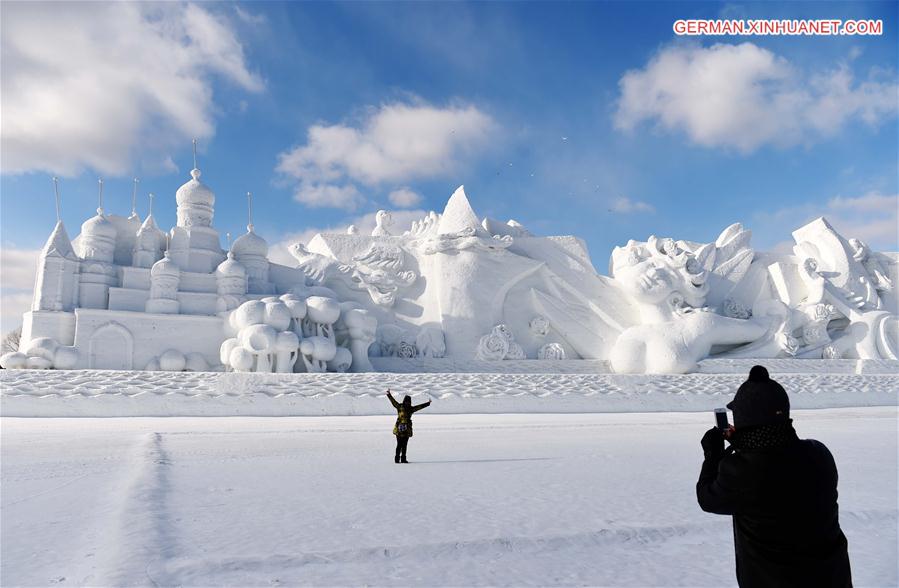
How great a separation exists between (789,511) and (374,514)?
2.25m

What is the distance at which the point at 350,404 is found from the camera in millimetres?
9750

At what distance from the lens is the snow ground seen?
2.62 meters

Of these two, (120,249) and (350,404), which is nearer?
(350,404)

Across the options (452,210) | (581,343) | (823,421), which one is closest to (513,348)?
(581,343)

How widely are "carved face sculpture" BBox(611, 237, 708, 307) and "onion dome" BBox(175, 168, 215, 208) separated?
28.6 feet

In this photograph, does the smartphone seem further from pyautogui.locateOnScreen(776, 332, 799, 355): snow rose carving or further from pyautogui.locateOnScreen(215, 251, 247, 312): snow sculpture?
pyautogui.locateOnScreen(776, 332, 799, 355): snow rose carving

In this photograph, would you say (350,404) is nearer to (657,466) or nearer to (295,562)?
(657,466)

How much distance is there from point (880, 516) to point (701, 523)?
3.67ft

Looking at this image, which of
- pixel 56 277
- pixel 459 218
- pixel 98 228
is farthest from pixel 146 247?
pixel 459 218

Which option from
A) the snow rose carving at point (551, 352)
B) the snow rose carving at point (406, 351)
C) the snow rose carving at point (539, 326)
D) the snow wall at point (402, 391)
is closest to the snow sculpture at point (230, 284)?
the snow wall at point (402, 391)

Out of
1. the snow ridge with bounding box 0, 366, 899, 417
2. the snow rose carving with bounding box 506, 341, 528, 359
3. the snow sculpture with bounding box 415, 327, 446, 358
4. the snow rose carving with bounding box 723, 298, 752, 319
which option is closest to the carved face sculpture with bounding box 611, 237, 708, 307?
the snow rose carving with bounding box 723, 298, 752, 319

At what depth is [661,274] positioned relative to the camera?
13.8 meters

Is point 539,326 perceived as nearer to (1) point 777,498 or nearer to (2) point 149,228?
(2) point 149,228

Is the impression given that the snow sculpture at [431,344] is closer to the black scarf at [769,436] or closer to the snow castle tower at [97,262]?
the snow castle tower at [97,262]
